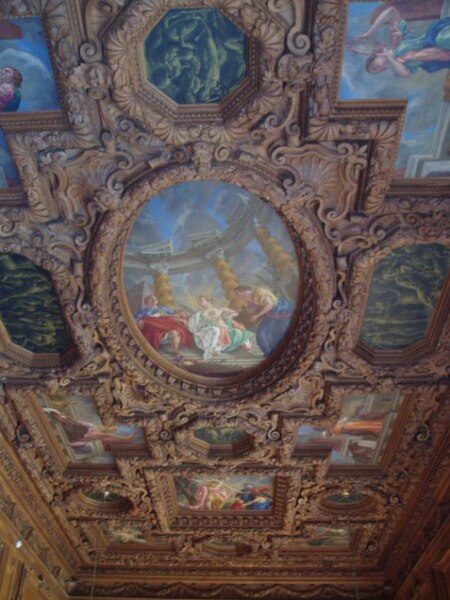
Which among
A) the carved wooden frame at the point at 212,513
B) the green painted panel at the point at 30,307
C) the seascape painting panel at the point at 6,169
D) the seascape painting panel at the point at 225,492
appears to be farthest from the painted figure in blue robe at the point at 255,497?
the seascape painting panel at the point at 6,169

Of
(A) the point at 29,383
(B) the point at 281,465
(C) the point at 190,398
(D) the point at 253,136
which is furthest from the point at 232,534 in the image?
(D) the point at 253,136

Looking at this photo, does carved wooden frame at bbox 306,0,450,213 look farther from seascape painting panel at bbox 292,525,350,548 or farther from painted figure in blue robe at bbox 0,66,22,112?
seascape painting panel at bbox 292,525,350,548

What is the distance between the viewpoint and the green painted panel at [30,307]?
9.01 metres

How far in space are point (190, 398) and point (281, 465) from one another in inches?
122

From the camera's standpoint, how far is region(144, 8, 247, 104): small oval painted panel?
A: 6473mm

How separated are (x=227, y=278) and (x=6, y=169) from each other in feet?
10.6

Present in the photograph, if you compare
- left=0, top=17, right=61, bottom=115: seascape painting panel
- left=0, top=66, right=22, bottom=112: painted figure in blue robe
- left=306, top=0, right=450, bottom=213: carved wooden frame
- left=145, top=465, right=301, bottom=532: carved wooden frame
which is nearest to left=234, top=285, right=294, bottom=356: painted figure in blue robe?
left=306, top=0, right=450, bottom=213: carved wooden frame

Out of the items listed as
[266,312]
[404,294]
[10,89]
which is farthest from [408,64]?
[10,89]

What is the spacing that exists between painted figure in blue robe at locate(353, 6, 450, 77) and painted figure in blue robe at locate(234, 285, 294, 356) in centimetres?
357

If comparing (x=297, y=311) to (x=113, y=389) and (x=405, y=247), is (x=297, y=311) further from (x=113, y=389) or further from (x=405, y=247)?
(x=113, y=389)

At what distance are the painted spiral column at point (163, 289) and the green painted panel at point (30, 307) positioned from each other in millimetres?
1521

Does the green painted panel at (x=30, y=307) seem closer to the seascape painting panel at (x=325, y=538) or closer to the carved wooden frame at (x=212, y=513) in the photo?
the carved wooden frame at (x=212, y=513)

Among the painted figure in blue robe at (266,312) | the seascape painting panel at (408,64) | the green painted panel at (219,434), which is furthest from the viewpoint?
the green painted panel at (219,434)

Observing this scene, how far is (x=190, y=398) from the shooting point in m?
10.6
